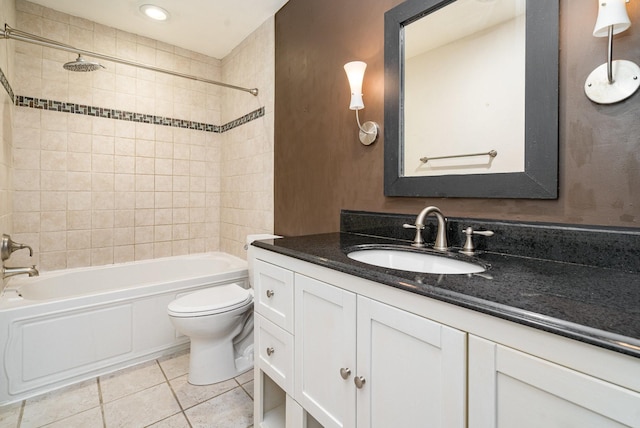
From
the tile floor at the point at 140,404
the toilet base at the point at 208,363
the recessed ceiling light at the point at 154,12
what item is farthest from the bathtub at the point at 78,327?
the recessed ceiling light at the point at 154,12

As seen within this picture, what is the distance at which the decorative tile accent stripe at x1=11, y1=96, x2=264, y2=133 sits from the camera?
2.26 meters

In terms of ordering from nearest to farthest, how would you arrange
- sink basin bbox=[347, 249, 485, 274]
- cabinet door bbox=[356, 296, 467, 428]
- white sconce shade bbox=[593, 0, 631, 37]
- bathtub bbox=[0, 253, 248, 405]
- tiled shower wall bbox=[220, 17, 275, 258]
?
cabinet door bbox=[356, 296, 467, 428] < white sconce shade bbox=[593, 0, 631, 37] < sink basin bbox=[347, 249, 485, 274] < bathtub bbox=[0, 253, 248, 405] < tiled shower wall bbox=[220, 17, 275, 258]

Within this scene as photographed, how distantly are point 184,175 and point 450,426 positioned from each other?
2964 mm

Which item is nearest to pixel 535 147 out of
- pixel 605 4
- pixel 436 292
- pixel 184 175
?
pixel 605 4

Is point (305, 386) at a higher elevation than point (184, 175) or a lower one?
lower

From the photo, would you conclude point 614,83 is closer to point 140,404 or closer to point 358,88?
point 358,88

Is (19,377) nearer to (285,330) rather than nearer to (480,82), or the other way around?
(285,330)

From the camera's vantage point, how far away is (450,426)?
2.06ft

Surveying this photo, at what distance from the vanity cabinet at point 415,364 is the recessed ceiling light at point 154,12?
2.25m

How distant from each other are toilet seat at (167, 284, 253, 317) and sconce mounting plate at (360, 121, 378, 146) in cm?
119

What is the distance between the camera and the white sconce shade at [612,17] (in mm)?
795

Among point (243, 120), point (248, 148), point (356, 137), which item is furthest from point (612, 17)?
point (243, 120)

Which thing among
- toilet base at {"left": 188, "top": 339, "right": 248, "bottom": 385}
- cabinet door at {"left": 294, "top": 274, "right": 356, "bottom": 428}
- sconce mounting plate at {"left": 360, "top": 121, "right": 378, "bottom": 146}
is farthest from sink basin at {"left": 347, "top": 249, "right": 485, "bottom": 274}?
toilet base at {"left": 188, "top": 339, "right": 248, "bottom": 385}

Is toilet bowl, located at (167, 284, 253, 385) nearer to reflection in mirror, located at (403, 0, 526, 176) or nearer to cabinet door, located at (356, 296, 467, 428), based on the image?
cabinet door, located at (356, 296, 467, 428)
